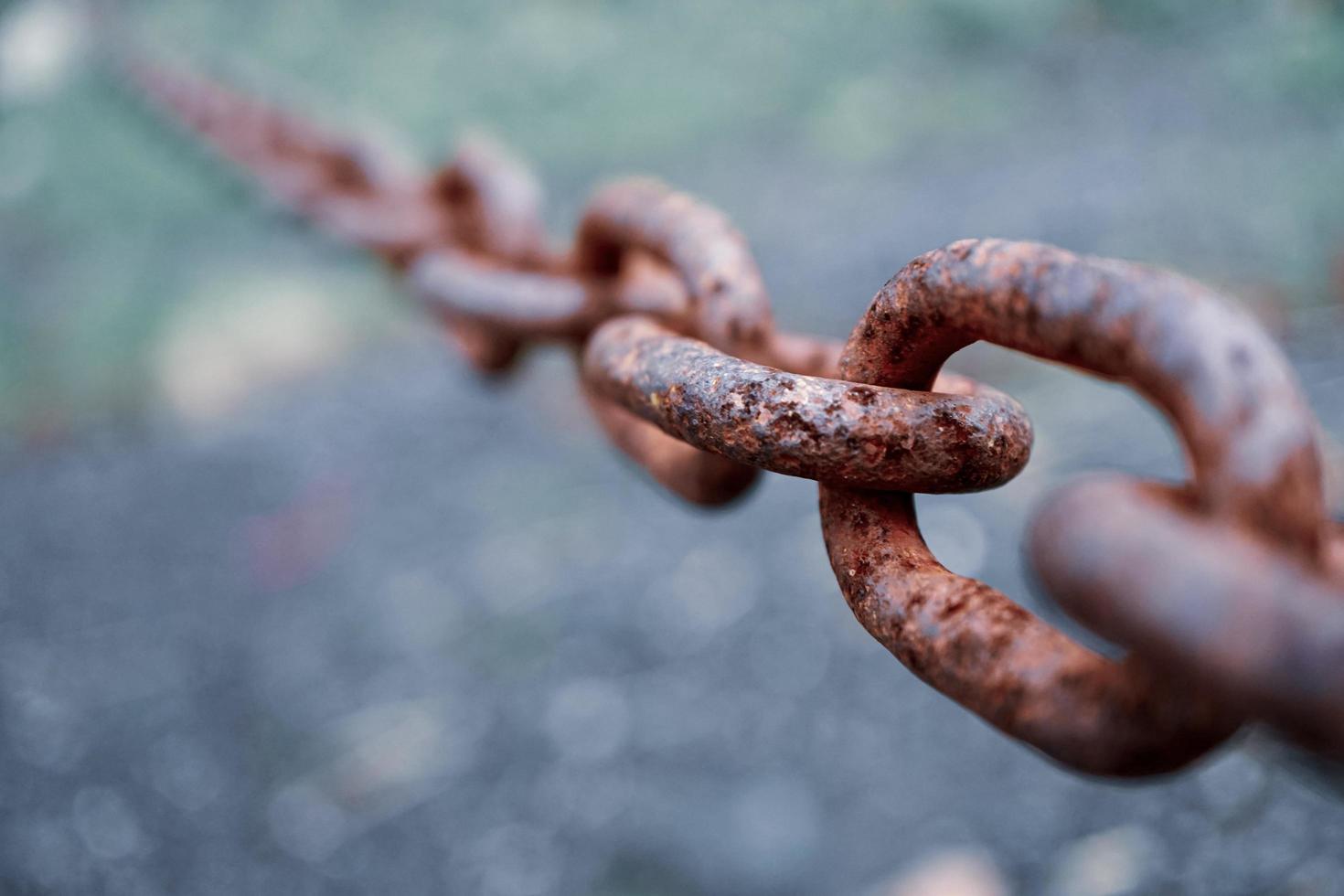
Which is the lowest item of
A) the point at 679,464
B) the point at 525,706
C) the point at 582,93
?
the point at 525,706

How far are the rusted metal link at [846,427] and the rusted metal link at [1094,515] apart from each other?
3 centimetres

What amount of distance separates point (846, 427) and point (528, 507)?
78.2 inches

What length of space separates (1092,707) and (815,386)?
169mm

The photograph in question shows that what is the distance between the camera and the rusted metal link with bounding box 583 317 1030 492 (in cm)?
43

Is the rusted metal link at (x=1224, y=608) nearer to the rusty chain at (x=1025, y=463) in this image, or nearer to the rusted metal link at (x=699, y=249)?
the rusty chain at (x=1025, y=463)

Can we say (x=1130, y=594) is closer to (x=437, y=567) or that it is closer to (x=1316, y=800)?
(x=1316, y=800)

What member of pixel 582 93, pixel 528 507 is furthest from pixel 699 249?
pixel 582 93

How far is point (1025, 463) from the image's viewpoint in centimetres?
48

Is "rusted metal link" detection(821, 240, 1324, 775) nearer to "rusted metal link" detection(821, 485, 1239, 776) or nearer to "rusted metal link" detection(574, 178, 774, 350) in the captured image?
"rusted metal link" detection(821, 485, 1239, 776)

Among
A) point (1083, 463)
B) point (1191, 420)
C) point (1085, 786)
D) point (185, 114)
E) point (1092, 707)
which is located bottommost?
point (1085, 786)

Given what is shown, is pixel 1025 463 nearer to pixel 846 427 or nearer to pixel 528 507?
pixel 846 427

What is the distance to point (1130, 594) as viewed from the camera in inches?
11.7

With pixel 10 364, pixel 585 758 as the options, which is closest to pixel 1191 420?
pixel 585 758

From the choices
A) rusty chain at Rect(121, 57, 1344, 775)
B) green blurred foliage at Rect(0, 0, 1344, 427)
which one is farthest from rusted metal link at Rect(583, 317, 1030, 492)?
green blurred foliage at Rect(0, 0, 1344, 427)
